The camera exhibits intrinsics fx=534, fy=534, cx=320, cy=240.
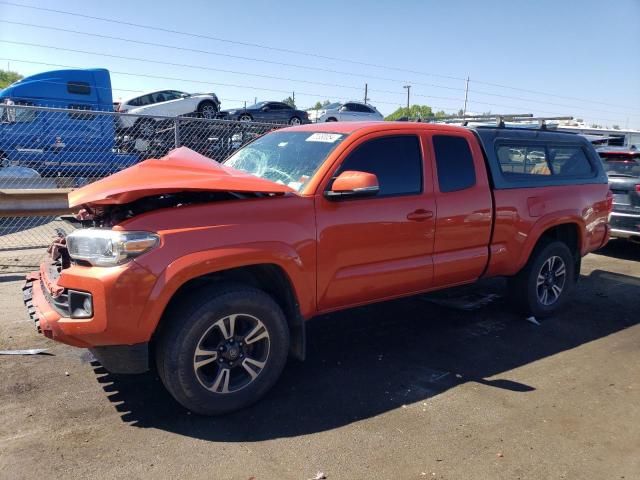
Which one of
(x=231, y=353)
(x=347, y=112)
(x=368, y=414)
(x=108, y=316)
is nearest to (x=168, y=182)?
(x=108, y=316)

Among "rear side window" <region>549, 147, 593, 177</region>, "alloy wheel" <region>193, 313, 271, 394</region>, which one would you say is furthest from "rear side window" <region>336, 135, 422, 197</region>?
"rear side window" <region>549, 147, 593, 177</region>

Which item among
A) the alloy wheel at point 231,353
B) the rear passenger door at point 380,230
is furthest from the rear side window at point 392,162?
the alloy wheel at point 231,353

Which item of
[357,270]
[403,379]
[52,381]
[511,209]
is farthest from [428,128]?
[52,381]

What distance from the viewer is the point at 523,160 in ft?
17.3

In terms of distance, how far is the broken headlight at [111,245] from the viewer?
10.1 ft

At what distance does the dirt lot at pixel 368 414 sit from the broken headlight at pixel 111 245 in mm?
1052

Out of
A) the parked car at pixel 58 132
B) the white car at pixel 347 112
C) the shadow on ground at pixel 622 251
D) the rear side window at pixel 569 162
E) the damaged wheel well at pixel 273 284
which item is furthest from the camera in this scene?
the white car at pixel 347 112

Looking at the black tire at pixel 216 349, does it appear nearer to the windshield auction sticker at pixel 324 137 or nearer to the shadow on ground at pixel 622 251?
the windshield auction sticker at pixel 324 137

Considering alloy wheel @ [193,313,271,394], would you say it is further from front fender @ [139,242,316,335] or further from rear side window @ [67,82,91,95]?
rear side window @ [67,82,91,95]

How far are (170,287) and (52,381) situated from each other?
4.82ft

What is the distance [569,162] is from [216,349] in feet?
14.3

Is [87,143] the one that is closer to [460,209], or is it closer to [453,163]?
[453,163]

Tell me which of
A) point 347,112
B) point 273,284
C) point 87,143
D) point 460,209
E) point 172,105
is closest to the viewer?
point 273,284

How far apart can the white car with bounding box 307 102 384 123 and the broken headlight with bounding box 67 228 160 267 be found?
20683 millimetres
